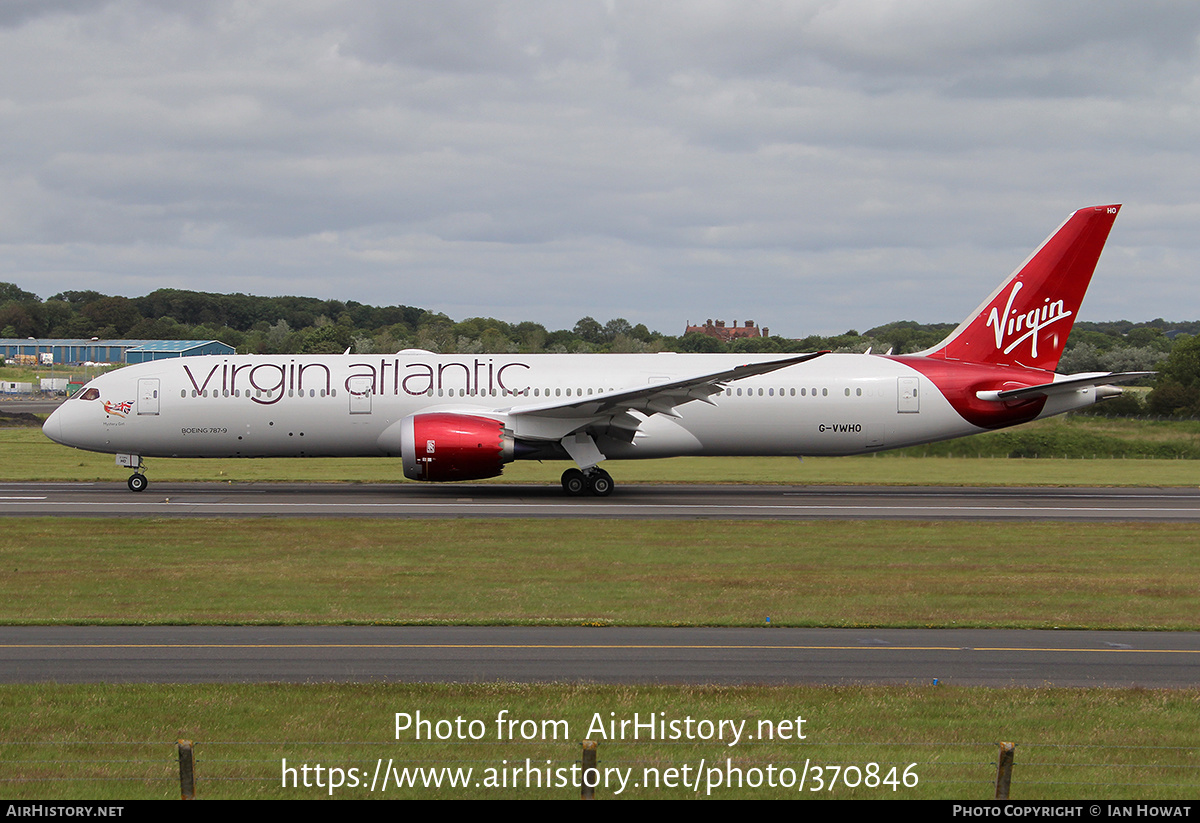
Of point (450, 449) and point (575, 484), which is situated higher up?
point (450, 449)

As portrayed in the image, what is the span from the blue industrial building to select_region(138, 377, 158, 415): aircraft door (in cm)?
4857

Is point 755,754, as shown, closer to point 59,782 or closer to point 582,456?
point 59,782

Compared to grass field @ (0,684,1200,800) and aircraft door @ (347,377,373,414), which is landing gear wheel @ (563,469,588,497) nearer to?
aircraft door @ (347,377,373,414)

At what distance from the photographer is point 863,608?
669 inches

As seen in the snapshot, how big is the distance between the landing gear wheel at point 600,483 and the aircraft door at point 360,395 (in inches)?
290

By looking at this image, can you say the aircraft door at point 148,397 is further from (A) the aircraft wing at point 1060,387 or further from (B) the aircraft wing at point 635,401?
(A) the aircraft wing at point 1060,387

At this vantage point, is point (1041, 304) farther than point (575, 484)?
Yes

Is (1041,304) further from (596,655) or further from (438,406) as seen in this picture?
(596,655)

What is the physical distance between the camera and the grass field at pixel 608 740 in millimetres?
8922

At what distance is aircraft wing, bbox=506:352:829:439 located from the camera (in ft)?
98.8

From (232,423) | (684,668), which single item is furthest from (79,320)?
(684,668)

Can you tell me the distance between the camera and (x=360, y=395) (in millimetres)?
33406

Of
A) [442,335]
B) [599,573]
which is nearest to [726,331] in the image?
[442,335]

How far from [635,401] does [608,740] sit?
21.4 m
